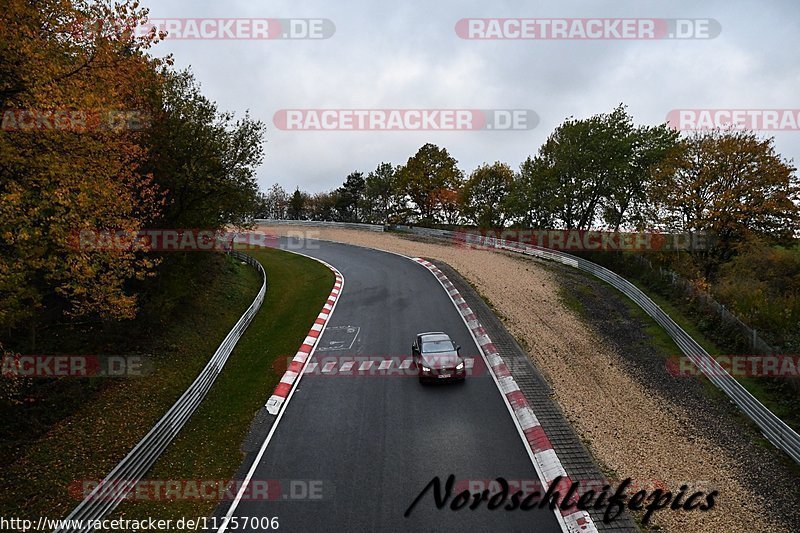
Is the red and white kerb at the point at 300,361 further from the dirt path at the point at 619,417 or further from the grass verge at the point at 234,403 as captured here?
the dirt path at the point at 619,417

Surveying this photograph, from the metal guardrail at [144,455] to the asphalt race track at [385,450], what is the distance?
118 inches

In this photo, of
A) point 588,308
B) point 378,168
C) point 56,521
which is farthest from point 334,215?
point 56,521

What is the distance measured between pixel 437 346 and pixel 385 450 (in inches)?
195

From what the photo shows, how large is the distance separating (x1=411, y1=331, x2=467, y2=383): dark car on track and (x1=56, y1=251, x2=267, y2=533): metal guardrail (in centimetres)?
780

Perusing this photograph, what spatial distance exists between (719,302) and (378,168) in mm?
53353

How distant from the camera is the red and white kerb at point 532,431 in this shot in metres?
9.44

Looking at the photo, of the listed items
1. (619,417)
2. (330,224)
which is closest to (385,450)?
(619,417)

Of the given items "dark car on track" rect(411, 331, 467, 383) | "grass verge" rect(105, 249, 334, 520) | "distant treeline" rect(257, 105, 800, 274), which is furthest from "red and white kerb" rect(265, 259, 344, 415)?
"distant treeline" rect(257, 105, 800, 274)

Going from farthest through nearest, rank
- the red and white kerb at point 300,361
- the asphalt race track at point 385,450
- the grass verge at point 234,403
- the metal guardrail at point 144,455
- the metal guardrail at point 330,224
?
the metal guardrail at point 330,224, the red and white kerb at point 300,361, the grass verge at point 234,403, the asphalt race track at point 385,450, the metal guardrail at point 144,455

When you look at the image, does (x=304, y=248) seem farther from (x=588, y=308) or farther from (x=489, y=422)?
(x=489, y=422)

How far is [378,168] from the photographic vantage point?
225ft

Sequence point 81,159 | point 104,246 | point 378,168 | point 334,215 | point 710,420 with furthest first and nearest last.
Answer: point 334,215 < point 378,168 < point 710,420 < point 104,246 < point 81,159

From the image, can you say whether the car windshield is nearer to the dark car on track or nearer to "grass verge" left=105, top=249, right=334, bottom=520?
the dark car on track

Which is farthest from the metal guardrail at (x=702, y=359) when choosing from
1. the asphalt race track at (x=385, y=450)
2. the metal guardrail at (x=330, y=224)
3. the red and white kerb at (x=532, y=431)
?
the metal guardrail at (x=330, y=224)
